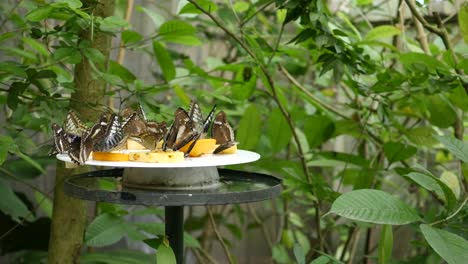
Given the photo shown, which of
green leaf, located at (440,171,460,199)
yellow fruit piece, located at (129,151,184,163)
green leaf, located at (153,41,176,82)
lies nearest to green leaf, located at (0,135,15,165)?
yellow fruit piece, located at (129,151,184,163)

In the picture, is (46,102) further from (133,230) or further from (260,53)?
(260,53)

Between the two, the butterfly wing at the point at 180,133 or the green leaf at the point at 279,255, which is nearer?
the butterfly wing at the point at 180,133

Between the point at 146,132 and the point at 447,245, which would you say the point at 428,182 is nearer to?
the point at 447,245

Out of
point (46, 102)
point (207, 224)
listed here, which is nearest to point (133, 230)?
point (46, 102)

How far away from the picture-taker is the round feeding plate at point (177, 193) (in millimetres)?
804

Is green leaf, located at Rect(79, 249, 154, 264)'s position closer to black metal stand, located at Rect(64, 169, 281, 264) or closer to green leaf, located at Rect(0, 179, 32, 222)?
green leaf, located at Rect(0, 179, 32, 222)

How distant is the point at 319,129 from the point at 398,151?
223mm

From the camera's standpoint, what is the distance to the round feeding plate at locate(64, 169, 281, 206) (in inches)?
31.6

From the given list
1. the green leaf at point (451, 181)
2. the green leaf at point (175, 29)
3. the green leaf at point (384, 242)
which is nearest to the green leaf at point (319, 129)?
the green leaf at point (451, 181)

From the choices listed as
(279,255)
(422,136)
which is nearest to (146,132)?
(422,136)

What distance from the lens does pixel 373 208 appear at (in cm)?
95

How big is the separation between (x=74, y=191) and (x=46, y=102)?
41 cm

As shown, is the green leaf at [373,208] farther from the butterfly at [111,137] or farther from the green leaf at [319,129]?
the green leaf at [319,129]

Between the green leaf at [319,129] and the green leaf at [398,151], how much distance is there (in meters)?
0.18
